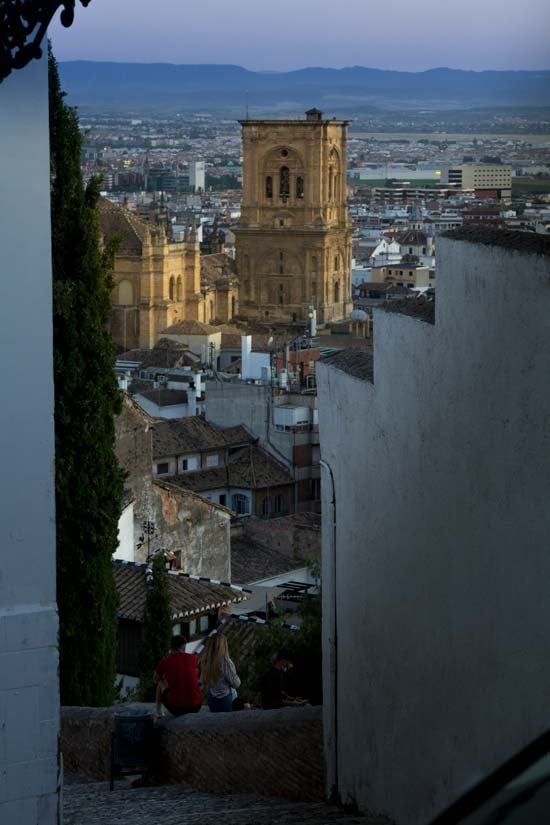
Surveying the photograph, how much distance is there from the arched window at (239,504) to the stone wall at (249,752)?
28.6m

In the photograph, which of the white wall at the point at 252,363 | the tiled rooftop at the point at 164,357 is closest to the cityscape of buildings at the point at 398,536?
the white wall at the point at 252,363

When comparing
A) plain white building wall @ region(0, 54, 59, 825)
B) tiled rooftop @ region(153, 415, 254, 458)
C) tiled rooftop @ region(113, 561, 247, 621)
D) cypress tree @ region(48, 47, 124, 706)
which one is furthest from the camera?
tiled rooftop @ region(153, 415, 254, 458)

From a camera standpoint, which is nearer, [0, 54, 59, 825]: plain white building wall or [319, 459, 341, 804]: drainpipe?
[0, 54, 59, 825]: plain white building wall

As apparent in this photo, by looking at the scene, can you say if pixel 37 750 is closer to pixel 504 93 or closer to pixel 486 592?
pixel 486 592

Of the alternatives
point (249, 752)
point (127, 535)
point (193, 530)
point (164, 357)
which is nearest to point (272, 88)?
point (164, 357)

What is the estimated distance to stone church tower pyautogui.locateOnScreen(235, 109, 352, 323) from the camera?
7981 cm

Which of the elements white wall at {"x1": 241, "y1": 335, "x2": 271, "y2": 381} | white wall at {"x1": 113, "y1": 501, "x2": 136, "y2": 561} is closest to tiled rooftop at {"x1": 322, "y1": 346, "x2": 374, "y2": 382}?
white wall at {"x1": 113, "y1": 501, "x2": 136, "y2": 561}

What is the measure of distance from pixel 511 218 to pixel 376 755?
2.00m

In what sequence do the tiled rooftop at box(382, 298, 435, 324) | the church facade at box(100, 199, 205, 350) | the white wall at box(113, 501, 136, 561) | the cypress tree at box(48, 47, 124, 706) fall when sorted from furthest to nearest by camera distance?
the church facade at box(100, 199, 205, 350) < the white wall at box(113, 501, 136, 561) < the cypress tree at box(48, 47, 124, 706) < the tiled rooftop at box(382, 298, 435, 324)


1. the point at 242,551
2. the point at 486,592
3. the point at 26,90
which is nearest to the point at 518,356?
the point at 486,592

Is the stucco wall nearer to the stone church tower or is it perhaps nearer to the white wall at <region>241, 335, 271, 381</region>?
the white wall at <region>241, 335, 271, 381</region>

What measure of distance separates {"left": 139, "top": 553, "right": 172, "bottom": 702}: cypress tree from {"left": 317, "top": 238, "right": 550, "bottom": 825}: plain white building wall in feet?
15.8

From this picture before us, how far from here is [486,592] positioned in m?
4.30

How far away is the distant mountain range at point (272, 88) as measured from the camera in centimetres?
466
